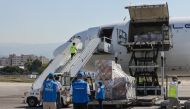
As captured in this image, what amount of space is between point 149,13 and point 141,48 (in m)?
2.05

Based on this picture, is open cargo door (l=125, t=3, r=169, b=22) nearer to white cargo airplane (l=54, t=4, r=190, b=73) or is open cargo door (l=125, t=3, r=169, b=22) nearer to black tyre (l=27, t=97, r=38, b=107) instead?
white cargo airplane (l=54, t=4, r=190, b=73)

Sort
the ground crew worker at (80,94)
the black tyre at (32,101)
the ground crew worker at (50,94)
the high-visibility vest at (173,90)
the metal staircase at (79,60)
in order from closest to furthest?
the ground crew worker at (50,94)
the ground crew worker at (80,94)
the high-visibility vest at (173,90)
the metal staircase at (79,60)
the black tyre at (32,101)

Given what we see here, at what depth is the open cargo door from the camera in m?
23.8

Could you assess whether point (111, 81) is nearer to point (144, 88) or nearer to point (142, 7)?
point (144, 88)

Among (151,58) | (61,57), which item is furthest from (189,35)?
(61,57)

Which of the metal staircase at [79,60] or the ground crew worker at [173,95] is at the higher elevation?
the metal staircase at [79,60]

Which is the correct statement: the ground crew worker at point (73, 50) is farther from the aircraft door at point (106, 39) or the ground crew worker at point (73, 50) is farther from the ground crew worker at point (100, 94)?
the ground crew worker at point (100, 94)

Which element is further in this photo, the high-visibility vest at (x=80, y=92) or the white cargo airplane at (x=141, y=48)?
the white cargo airplane at (x=141, y=48)

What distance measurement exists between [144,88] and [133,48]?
7.46 feet

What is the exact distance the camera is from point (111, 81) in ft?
67.8

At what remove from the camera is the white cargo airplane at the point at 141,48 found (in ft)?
77.3

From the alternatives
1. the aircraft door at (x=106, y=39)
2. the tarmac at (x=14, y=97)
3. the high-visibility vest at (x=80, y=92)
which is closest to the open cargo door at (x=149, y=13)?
the aircraft door at (x=106, y=39)

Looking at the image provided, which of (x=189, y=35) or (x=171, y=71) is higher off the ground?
(x=189, y=35)

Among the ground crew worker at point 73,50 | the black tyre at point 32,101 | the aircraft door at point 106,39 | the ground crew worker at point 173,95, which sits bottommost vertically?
the black tyre at point 32,101
